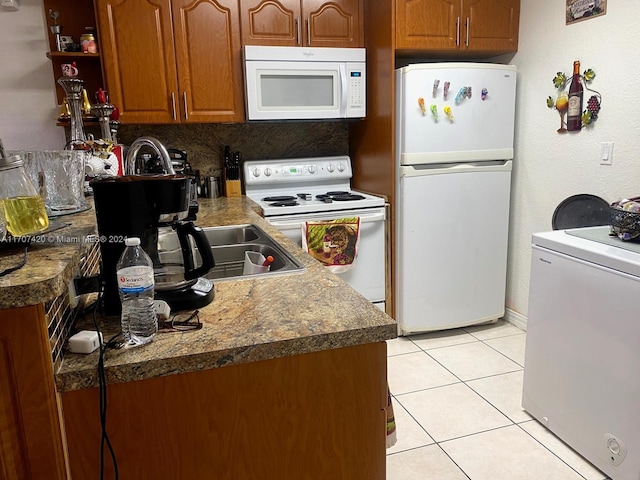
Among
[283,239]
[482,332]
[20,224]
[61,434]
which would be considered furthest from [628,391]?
[20,224]

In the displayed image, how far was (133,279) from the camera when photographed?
0.85 meters

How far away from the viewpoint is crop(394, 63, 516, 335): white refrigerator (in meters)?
2.67

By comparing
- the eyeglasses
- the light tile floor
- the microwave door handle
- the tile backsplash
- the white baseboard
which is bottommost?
the light tile floor

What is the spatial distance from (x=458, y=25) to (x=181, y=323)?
253 centimetres

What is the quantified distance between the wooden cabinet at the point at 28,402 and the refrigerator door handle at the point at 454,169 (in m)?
2.25

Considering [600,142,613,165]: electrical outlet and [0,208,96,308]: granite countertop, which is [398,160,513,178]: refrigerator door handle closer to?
[600,142,613,165]: electrical outlet

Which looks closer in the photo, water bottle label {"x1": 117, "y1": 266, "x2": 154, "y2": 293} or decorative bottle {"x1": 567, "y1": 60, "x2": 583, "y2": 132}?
water bottle label {"x1": 117, "y1": 266, "x2": 154, "y2": 293}

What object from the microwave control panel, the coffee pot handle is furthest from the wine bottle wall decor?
the coffee pot handle

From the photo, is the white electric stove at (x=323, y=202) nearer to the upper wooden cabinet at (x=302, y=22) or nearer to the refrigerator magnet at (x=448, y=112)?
the refrigerator magnet at (x=448, y=112)

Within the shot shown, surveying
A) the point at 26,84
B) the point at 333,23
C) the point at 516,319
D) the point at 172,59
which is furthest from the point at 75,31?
the point at 516,319

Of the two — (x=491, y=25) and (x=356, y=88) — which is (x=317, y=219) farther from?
(x=491, y=25)

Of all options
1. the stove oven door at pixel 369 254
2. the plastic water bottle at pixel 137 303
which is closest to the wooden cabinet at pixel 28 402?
the plastic water bottle at pixel 137 303

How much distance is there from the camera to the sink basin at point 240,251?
137 cm

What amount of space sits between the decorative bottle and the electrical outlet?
Result: 0.61 feet
